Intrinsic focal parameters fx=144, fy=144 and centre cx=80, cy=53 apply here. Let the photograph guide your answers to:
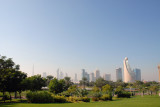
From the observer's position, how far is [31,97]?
22.0m

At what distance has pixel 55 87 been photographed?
33.6m

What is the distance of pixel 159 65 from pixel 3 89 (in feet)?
282

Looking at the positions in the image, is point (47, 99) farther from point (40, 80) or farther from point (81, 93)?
point (40, 80)

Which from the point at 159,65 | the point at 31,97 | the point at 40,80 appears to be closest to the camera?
the point at 31,97

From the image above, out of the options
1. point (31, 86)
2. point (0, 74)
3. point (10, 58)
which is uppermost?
point (10, 58)

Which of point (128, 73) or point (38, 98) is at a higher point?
point (128, 73)

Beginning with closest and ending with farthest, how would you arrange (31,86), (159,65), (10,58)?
1. (31,86)
2. (10,58)
3. (159,65)

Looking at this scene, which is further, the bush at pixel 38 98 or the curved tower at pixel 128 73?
the curved tower at pixel 128 73

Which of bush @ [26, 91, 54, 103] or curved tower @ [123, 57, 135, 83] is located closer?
bush @ [26, 91, 54, 103]

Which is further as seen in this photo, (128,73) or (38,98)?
(128,73)

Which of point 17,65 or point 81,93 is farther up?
point 17,65

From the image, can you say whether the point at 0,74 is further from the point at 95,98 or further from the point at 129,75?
the point at 129,75

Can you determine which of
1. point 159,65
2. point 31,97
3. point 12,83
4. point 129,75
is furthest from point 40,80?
point 129,75

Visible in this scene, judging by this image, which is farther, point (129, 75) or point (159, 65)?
point (129, 75)
